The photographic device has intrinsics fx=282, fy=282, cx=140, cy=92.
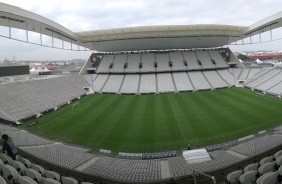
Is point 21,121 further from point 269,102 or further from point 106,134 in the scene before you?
point 269,102

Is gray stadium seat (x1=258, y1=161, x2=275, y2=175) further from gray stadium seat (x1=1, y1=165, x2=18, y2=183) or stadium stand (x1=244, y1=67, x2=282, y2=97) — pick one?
stadium stand (x1=244, y1=67, x2=282, y2=97)

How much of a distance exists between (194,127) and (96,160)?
9990mm

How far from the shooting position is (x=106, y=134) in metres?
22.3

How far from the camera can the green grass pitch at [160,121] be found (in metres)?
20.3

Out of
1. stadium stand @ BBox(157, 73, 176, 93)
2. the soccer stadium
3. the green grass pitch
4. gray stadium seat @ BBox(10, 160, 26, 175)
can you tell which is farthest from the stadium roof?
gray stadium seat @ BBox(10, 160, 26, 175)

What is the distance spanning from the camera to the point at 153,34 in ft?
136

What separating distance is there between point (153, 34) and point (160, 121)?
19285 millimetres

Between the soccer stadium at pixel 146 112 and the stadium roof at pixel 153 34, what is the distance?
16cm

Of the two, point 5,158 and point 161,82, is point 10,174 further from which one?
point 161,82

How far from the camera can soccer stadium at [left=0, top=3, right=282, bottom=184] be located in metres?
9.85

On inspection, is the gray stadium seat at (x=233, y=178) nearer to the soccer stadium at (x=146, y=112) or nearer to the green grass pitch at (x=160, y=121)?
the soccer stadium at (x=146, y=112)

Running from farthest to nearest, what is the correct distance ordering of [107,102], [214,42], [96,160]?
[214,42] < [107,102] < [96,160]

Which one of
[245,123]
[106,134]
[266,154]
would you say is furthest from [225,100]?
[266,154]

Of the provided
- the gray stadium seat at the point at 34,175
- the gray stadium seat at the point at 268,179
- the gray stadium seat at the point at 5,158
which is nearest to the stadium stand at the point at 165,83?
the gray stadium seat at the point at 5,158
